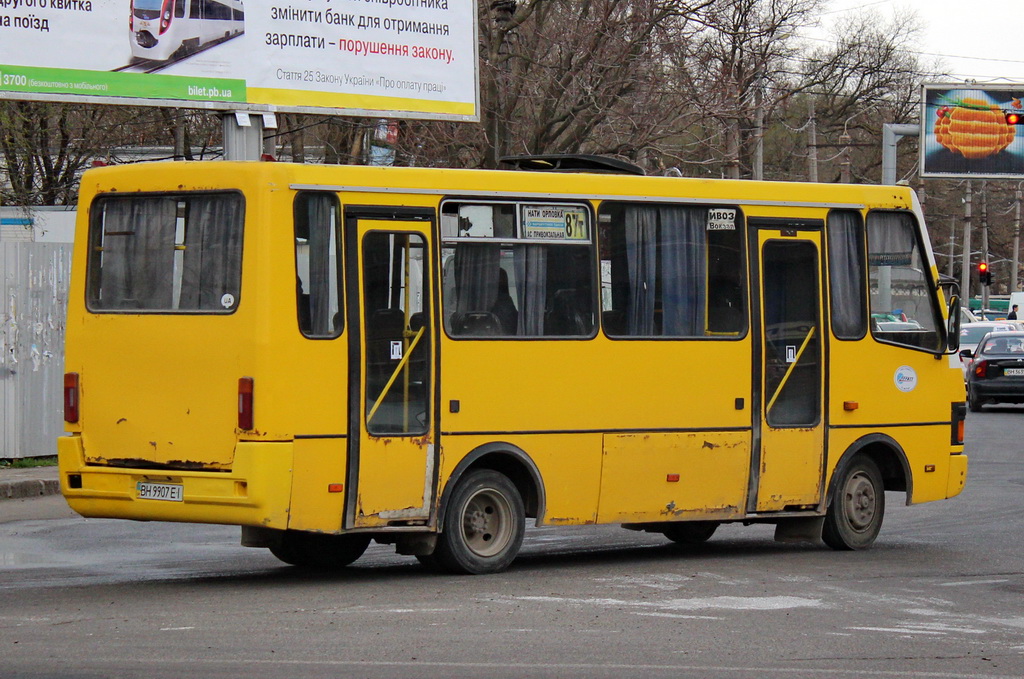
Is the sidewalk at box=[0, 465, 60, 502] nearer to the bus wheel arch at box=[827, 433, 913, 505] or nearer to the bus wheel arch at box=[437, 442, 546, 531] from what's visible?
the bus wheel arch at box=[437, 442, 546, 531]

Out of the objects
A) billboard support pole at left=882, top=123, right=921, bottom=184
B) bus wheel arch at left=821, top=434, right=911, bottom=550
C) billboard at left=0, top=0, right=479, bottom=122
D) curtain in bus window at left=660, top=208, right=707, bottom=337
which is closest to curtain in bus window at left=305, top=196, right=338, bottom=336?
curtain in bus window at left=660, top=208, right=707, bottom=337

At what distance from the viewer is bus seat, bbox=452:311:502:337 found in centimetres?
1049

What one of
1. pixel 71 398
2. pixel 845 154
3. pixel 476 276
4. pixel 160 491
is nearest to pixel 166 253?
pixel 71 398

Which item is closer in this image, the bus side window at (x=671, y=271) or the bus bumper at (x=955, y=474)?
the bus side window at (x=671, y=271)

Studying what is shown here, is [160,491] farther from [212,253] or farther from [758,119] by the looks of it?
[758,119]

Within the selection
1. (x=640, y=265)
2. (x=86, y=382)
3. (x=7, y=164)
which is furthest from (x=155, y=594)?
(x=7, y=164)

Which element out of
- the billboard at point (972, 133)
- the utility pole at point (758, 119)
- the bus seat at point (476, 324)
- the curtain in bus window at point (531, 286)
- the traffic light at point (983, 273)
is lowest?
the bus seat at point (476, 324)

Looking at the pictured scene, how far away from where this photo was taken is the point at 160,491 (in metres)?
9.87

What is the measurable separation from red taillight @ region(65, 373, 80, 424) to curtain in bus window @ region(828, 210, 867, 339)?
5.58 metres

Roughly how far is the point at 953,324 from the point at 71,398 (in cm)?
678

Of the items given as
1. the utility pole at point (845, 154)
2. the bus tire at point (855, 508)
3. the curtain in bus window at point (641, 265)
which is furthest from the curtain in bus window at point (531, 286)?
the utility pole at point (845, 154)

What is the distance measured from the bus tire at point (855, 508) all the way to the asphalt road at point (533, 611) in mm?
167

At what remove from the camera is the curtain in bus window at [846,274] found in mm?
12344

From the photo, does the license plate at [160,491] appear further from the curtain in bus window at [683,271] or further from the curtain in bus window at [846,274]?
the curtain in bus window at [846,274]
